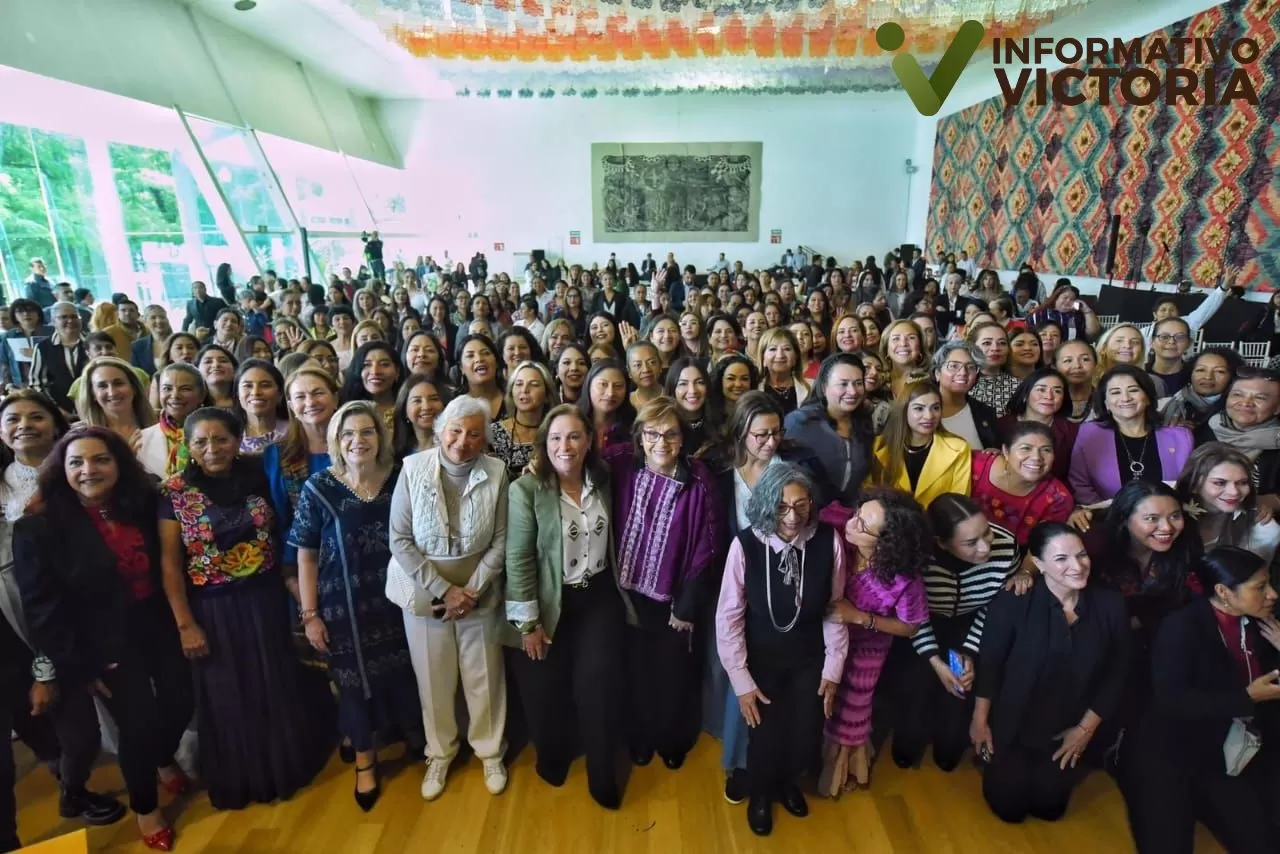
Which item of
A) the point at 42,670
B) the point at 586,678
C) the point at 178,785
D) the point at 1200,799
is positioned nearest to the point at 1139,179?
the point at 1200,799

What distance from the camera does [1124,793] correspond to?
98.7 inches

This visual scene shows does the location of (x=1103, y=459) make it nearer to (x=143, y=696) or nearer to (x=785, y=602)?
(x=785, y=602)

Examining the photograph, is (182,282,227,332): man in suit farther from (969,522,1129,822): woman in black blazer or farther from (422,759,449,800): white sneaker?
(969,522,1129,822): woman in black blazer

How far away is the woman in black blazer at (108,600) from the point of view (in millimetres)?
2092

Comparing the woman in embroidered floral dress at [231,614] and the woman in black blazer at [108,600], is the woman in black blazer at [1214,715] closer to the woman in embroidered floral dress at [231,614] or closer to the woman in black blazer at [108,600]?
the woman in embroidered floral dress at [231,614]

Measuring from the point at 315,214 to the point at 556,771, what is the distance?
46.9ft

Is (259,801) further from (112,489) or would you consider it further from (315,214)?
(315,214)

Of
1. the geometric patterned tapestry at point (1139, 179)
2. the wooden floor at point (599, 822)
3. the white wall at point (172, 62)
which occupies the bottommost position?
the wooden floor at point (599, 822)

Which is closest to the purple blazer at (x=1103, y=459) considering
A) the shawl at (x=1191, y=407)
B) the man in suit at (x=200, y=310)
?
the shawl at (x=1191, y=407)

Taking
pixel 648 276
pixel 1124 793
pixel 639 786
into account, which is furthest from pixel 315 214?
pixel 1124 793

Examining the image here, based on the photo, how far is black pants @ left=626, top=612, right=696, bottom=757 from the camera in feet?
8.54

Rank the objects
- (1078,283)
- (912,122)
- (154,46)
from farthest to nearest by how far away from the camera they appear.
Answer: (912,122), (1078,283), (154,46)

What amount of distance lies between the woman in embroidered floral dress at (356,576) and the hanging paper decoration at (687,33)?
803 centimetres

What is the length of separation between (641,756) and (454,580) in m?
1.12
